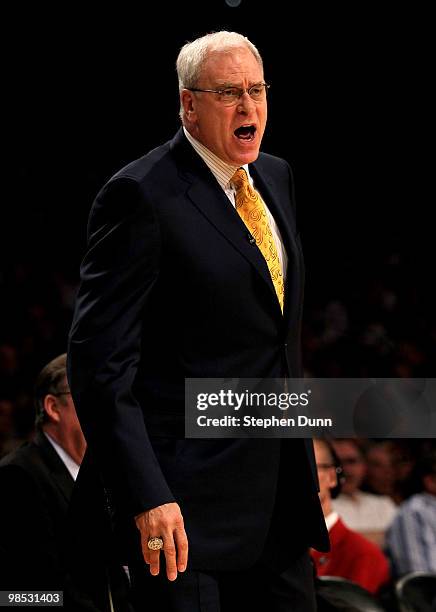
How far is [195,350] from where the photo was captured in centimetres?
173

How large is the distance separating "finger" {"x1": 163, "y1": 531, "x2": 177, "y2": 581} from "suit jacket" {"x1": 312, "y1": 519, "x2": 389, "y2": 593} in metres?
2.06

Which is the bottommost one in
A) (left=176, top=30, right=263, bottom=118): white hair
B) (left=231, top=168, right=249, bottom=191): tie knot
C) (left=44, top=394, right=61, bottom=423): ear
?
(left=231, top=168, right=249, bottom=191): tie knot

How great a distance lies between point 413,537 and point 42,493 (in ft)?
5.63

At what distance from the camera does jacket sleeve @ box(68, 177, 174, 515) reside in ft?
5.42

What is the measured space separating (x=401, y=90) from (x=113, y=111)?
1.79 m

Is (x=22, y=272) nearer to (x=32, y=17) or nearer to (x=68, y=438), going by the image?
(x=32, y=17)

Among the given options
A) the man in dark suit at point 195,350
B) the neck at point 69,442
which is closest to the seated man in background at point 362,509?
the neck at point 69,442

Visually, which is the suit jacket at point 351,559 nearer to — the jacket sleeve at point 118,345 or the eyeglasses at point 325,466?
the eyeglasses at point 325,466

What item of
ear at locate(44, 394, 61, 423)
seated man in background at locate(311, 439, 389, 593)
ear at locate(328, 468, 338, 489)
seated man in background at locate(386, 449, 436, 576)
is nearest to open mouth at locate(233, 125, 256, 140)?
ear at locate(44, 394, 61, 423)

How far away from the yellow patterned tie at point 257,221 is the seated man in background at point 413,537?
2.36m

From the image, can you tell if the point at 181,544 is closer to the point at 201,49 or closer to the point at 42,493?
the point at 201,49

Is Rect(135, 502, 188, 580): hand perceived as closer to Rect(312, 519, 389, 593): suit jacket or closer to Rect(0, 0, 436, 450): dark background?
Rect(312, 519, 389, 593): suit jacket

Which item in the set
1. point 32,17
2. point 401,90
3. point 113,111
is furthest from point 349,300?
point 32,17

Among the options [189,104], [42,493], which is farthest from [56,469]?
[189,104]
